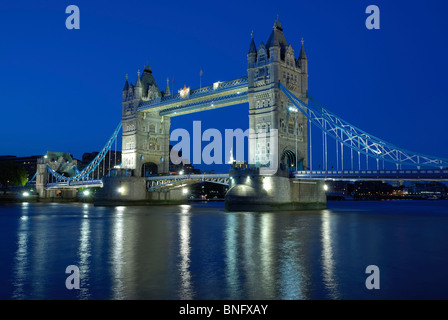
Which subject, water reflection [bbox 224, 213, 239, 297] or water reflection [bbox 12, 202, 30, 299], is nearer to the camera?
water reflection [bbox 12, 202, 30, 299]

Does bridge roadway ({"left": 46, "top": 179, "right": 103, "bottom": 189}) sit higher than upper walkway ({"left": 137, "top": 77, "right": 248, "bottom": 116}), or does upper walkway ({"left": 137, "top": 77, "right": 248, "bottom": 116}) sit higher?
upper walkway ({"left": 137, "top": 77, "right": 248, "bottom": 116})

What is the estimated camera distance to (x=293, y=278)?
10289 millimetres

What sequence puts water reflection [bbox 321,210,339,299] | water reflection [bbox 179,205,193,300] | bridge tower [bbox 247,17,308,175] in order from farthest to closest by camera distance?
bridge tower [bbox 247,17,308,175] < water reflection [bbox 321,210,339,299] < water reflection [bbox 179,205,193,300]

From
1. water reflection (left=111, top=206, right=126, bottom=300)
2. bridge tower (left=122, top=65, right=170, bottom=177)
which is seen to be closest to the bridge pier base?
water reflection (left=111, top=206, right=126, bottom=300)

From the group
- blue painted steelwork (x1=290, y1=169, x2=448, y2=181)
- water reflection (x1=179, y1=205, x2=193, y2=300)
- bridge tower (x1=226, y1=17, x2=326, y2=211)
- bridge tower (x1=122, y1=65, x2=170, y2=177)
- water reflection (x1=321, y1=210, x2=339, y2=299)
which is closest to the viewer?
water reflection (x1=179, y1=205, x2=193, y2=300)

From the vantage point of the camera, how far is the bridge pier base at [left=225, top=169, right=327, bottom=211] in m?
37.4

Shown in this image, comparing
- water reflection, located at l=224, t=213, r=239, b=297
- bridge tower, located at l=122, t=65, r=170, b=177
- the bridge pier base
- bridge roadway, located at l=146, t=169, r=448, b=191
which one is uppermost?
bridge tower, located at l=122, t=65, r=170, b=177

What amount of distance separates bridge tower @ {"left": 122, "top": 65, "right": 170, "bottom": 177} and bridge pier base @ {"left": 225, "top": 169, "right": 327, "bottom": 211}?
21034mm

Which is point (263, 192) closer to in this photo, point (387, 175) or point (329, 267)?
point (387, 175)

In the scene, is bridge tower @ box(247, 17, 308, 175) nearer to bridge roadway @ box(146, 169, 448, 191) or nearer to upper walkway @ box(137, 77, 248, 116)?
upper walkway @ box(137, 77, 248, 116)

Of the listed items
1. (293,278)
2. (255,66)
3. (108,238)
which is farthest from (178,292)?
(255,66)

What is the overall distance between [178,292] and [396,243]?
11643mm
